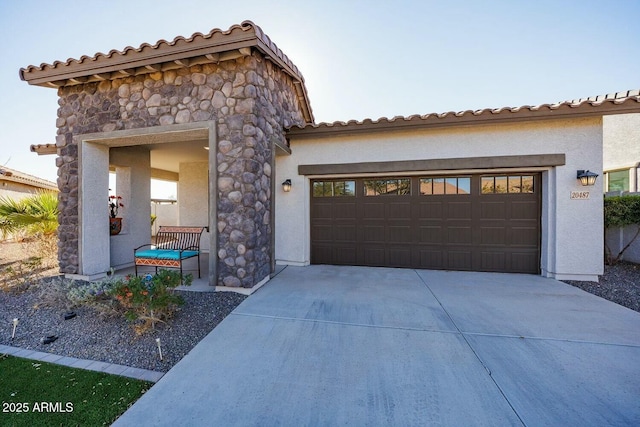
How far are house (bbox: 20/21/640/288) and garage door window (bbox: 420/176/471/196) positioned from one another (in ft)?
0.11

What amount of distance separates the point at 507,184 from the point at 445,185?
136 centimetres

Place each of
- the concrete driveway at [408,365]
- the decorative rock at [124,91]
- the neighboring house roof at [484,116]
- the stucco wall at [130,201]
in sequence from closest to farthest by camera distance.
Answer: the concrete driveway at [408,365] → the neighboring house roof at [484,116] → the decorative rock at [124,91] → the stucco wall at [130,201]

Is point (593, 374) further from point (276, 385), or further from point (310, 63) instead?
point (310, 63)

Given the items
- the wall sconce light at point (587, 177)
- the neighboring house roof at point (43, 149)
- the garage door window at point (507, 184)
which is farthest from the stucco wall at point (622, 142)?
the neighboring house roof at point (43, 149)

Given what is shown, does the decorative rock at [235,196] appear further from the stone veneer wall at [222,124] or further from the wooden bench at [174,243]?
the wooden bench at [174,243]

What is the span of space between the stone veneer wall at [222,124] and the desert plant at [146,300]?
1.16m

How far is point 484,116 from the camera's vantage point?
534 centimetres

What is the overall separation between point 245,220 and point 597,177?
7124 mm

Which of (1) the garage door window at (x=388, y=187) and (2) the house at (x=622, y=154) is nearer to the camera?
(1) the garage door window at (x=388, y=187)

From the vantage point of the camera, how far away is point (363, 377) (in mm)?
2428

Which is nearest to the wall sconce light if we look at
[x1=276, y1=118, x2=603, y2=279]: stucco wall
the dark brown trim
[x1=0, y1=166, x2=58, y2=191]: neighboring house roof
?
[x1=276, y1=118, x2=603, y2=279]: stucco wall

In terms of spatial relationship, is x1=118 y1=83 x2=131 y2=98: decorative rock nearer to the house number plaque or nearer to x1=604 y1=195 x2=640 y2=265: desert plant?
the house number plaque

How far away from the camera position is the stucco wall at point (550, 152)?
5310 millimetres

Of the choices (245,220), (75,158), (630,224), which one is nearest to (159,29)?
(75,158)
